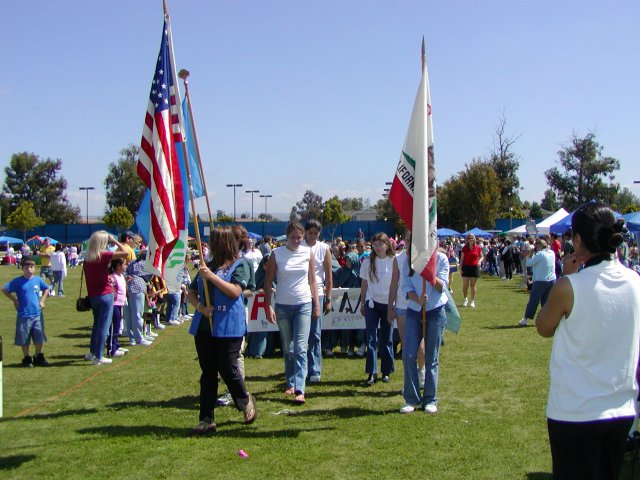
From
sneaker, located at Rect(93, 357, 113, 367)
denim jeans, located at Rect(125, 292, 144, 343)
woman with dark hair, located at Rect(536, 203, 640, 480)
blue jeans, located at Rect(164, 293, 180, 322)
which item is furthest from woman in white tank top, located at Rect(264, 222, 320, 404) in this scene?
blue jeans, located at Rect(164, 293, 180, 322)

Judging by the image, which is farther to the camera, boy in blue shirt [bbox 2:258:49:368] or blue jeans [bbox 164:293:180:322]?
blue jeans [bbox 164:293:180:322]

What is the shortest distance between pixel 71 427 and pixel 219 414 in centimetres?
149

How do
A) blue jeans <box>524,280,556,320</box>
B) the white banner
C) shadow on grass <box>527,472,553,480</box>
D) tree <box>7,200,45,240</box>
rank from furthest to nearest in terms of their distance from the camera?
tree <box>7,200,45,240</box> → blue jeans <box>524,280,556,320</box> → the white banner → shadow on grass <box>527,472,553,480</box>

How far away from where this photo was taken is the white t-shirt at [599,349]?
10.4ft

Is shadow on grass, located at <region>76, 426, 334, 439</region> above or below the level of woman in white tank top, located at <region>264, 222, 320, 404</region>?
below

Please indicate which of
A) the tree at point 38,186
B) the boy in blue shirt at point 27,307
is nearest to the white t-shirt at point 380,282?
the boy in blue shirt at point 27,307

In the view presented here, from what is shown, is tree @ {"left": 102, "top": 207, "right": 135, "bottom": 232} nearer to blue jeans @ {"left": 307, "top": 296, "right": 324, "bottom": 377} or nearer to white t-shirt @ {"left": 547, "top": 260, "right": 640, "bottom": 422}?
blue jeans @ {"left": 307, "top": 296, "right": 324, "bottom": 377}

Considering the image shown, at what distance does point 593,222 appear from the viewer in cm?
326

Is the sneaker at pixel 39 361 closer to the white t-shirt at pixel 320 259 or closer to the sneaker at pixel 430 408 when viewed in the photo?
the white t-shirt at pixel 320 259

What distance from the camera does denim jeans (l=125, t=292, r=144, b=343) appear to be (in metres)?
11.9

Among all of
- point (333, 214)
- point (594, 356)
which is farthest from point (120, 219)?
point (594, 356)

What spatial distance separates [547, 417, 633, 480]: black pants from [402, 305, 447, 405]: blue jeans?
3711mm

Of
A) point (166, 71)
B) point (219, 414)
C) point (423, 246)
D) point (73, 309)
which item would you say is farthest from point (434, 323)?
point (73, 309)

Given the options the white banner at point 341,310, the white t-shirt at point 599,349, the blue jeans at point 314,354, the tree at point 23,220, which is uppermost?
the tree at point 23,220
